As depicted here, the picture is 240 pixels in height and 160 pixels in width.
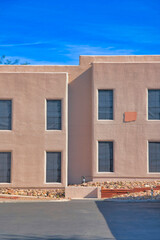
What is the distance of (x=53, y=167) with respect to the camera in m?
29.3

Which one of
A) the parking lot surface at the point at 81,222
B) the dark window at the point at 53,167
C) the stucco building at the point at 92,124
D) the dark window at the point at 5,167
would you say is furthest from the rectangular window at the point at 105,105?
the parking lot surface at the point at 81,222

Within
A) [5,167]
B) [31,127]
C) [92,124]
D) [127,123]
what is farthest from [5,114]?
[127,123]

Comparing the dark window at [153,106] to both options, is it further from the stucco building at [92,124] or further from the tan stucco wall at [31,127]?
the tan stucco wall at [31,127]

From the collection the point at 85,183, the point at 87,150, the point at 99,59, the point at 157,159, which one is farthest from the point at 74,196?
the point at 99,59

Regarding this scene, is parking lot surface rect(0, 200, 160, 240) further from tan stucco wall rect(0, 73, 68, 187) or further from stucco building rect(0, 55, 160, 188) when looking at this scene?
tan stucco wall rect(0, 73, 68, 187)

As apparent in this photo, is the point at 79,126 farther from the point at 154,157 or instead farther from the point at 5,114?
the point at 154,157

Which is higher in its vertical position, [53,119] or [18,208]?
[53,119]

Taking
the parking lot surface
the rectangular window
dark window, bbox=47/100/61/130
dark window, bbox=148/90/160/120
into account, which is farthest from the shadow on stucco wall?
the parking lot surface

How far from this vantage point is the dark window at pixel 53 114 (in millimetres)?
29500

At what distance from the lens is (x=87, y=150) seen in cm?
3022

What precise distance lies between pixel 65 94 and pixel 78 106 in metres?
1.57

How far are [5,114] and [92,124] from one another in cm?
570

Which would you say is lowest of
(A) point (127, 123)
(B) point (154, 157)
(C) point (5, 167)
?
(C) point (5, 167)

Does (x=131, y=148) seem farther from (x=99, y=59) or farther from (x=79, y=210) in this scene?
(x=79, y=210)
